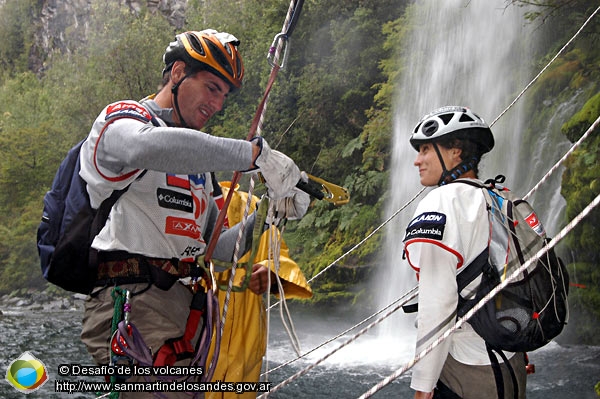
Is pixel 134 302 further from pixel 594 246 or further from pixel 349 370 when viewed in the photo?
pixel 594 246

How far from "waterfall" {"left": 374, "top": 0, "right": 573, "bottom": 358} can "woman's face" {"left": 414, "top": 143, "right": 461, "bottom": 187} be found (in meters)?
12.1

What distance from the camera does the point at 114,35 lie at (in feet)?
117

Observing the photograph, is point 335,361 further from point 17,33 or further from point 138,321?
point 17,33

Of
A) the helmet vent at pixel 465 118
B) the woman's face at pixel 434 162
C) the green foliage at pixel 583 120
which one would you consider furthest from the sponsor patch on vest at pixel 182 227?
the green foliage at pixel 583 120

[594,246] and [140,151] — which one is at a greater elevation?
[140,151]

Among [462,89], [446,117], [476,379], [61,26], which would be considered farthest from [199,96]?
[61,26]

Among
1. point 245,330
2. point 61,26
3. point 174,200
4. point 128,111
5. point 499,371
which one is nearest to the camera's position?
point 128,111

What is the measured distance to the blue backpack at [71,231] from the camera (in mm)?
2436

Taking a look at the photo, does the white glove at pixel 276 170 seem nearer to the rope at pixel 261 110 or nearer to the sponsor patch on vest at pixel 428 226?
the rope at pixel 261 110

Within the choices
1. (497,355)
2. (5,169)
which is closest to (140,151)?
(497,355)

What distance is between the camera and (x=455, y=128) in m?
2.84

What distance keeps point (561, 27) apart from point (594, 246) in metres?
8.56

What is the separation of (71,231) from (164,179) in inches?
17.4

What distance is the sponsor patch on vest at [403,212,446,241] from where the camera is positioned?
2.43 meters
